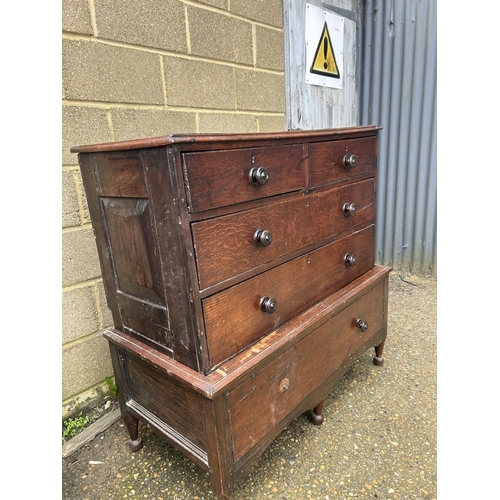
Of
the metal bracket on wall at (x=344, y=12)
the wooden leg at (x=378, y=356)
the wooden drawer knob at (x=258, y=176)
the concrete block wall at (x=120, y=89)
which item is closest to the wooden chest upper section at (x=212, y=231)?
the wooden drawer knob at (x=258, y=176)

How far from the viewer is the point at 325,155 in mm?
1587

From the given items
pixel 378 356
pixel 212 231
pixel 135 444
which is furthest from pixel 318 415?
pixel 212 231

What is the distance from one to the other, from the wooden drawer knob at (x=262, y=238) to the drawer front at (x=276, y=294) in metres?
0.13

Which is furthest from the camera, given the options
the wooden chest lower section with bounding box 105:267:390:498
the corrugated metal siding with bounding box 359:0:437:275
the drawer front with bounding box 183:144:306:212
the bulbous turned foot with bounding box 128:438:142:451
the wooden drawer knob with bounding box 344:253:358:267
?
the corrugated metal siding with bounding box 359:0:437:275

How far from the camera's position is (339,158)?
5.48 ft

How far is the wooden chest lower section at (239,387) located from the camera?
4.03 feet

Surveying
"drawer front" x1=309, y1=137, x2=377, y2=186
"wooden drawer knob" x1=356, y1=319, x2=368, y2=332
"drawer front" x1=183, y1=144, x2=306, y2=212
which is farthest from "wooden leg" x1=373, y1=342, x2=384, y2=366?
"drawer front" x1=183, y1=144, x2=306, y2=212

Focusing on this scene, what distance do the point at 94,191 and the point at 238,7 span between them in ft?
5.03

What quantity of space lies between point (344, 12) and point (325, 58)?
504 millimetres

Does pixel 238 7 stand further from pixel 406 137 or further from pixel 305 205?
pixel 406 137

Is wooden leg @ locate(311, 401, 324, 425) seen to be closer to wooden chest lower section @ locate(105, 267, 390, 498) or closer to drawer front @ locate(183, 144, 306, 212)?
wooden chest lower section @ locate(105, 267, 390, 498)

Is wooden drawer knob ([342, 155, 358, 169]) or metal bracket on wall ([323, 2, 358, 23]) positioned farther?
metal bracket on wall ([323, 2, 358, 23])

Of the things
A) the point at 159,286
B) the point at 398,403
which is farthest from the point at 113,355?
the point at 398,403

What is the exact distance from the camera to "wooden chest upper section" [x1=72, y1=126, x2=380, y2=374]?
1.10 metres
